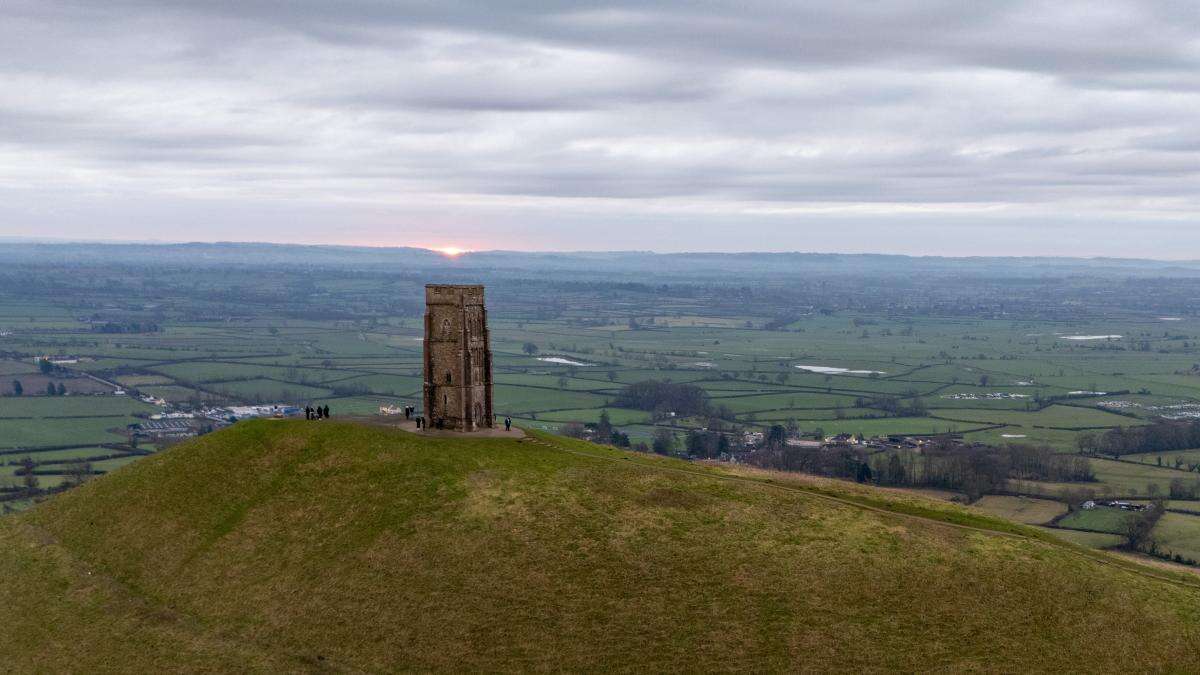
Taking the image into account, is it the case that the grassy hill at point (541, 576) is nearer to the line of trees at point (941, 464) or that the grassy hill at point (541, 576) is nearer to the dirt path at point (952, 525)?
the dirt path at point (952, 525)

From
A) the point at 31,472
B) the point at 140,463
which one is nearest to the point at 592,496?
the point at 140,463

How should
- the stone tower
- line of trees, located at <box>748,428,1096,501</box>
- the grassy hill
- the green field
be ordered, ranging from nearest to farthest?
the grassy hill < the stone tower < the green field < line of trees, located at <box>748,428,1096,501</box>

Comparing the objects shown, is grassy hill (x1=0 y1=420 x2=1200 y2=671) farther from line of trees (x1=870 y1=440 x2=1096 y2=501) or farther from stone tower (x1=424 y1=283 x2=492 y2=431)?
line of trees (x1=870 y1=440 x2=1096 y2=501)

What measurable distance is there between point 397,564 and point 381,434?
53.9ft

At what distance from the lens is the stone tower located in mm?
76562

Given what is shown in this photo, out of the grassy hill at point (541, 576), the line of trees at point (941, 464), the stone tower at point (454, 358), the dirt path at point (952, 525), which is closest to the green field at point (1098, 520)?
the line of trees at point (941, 464)

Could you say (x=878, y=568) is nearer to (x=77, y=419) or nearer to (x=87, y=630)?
(x=87, y=630)

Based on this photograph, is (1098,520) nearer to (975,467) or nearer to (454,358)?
(975,467)

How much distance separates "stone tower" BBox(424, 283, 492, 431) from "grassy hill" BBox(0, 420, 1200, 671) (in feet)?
18.9

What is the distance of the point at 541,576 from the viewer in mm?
55969

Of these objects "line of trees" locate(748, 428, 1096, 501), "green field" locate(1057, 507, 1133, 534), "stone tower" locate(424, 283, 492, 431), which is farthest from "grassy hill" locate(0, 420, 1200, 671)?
"line of trees" locate(748, 428, 1096, 501)

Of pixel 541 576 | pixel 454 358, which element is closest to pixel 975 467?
pixel 454 358

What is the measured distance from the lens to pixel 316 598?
57.1 m

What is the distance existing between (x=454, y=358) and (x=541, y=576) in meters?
25.0
